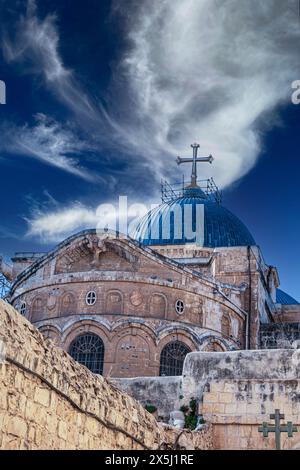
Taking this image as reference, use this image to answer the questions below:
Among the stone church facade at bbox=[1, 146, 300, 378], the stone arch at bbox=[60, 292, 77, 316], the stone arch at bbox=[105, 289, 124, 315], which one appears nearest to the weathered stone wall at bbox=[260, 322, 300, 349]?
the stone church facade at bbox=[1, 146, 300, 378]

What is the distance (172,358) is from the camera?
25.5m

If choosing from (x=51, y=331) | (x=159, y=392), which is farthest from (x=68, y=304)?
(x=159, y=392)

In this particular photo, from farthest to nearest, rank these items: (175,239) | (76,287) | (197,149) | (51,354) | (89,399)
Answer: (197,149) < (175,239) < (76,287) < (89,399) < (51,354)

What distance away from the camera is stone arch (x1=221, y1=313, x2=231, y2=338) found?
89.7ft

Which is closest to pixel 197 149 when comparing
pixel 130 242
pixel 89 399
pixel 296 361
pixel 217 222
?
pixel 217 222

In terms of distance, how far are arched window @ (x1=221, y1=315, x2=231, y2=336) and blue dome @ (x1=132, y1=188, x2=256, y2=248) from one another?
7528mm

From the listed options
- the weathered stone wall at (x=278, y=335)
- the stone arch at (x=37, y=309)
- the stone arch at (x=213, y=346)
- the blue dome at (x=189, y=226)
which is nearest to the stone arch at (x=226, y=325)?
the stone arch at (x=213, y=346)

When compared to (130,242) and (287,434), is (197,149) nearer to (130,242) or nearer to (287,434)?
(130,242)

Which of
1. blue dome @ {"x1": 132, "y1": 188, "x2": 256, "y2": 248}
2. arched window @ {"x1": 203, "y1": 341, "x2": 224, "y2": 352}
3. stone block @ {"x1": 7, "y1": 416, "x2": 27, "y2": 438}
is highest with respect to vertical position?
blue dome @ {"x1": 132, "y1": 188, "x2": 256, "y2": 248}

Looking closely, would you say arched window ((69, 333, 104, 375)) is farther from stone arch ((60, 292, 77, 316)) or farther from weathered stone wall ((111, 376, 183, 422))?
weathered stone wall ((111, 376, 183, 422))

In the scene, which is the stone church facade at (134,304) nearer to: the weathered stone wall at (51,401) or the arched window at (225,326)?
the arched window at (225,326)

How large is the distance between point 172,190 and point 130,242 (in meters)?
12.6

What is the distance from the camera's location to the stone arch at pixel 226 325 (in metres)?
27.3
